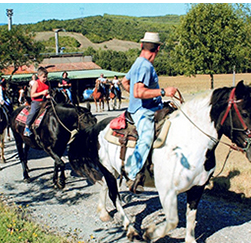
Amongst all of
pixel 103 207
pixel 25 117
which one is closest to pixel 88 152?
pixel 103 207

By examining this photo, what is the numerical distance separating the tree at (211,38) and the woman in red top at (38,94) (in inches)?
886

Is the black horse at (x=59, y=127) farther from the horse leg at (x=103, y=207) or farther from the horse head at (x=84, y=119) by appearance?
the horse leg at (x=103, y=207)

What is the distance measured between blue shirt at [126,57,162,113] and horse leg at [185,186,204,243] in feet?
4.37

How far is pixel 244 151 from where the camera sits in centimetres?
436

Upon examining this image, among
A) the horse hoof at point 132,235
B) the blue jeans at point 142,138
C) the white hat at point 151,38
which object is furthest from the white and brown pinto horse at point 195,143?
the white hat at point 151,38

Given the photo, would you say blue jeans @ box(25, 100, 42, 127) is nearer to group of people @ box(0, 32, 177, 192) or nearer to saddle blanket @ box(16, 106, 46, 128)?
saddle blanket @ box(16, 106, 46, 128)

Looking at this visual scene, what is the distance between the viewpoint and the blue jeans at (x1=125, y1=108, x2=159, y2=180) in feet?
15.9

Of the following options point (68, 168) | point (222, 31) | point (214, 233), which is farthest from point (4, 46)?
point (214, 233)

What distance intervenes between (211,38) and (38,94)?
2317 centimetres

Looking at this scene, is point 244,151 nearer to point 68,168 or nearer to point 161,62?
point 68,168

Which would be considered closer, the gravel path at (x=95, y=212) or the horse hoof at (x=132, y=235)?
the horse hoof at (x=132, y=235)

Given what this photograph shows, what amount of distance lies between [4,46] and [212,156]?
3145cm

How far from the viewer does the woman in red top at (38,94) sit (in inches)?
324

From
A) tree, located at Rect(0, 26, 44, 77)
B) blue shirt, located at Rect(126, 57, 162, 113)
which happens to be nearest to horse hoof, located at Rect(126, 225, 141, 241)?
blue shirt, located at Rect(126, 57, 162, 113)
